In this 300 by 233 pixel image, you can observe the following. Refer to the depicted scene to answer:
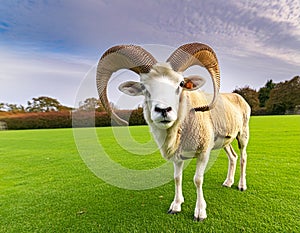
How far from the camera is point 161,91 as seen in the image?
2441 mm

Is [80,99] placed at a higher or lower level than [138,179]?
higher

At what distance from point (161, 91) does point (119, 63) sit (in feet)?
3.06

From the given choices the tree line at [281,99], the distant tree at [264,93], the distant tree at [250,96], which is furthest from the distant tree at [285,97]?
the distant tree at [250,96]

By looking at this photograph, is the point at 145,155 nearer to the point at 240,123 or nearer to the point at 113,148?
the point at 113,148

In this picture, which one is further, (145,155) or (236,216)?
(145,155)

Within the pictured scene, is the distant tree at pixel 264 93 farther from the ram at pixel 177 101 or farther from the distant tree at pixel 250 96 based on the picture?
the ram at pixel 177 101

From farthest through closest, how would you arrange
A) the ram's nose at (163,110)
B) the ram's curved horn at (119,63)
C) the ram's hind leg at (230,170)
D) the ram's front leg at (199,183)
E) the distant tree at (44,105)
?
the distant tree at (44,105) < the ram's hind leg at (230,170) < the ram's front leg at (199,183) < the ram's curved horn at (119,63) < the ram's nose at (163,110)

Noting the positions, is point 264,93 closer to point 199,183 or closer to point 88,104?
point 199,183

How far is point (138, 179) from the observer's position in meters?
5.00

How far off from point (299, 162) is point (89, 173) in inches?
209

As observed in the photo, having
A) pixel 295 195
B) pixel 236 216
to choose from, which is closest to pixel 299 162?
pixel 295 195

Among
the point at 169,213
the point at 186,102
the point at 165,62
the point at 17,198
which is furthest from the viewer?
the point at 17,198

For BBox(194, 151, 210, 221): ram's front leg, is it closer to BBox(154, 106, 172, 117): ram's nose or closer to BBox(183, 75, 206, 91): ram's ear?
BBox(183, 75, 206, 91): ram's ear

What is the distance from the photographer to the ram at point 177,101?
2510mm
